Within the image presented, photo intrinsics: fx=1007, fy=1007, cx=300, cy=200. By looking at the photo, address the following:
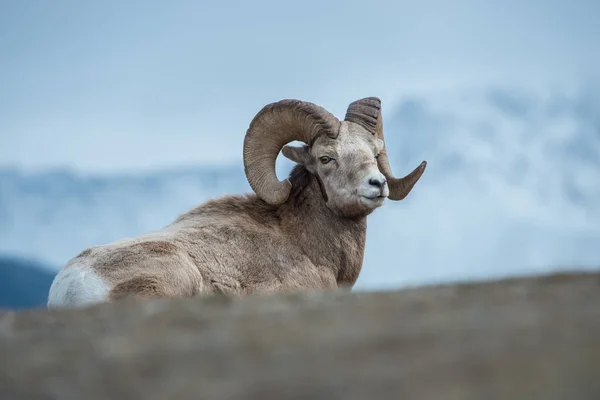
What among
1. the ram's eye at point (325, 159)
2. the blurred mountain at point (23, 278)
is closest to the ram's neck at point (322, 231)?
the ram's eye at point (325, 159)

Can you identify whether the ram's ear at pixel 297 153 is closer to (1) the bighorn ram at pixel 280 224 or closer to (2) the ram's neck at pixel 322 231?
(1) the bighorn ram at pixel 280 224

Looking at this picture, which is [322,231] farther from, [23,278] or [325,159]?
[23,278]

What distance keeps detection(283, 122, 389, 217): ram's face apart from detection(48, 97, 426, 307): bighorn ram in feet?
0.04

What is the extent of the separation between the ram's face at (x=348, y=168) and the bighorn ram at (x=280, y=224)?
0.5 inches

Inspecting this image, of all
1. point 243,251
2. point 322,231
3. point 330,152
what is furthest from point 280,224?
point 330,152

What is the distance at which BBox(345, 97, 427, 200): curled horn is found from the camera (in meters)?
13.4

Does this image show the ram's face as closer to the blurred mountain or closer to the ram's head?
the ram's head

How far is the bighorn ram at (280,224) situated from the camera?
10.7 metres

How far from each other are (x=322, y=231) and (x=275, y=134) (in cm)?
166

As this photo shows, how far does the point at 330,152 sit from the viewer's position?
12.8 meters

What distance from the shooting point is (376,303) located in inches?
232

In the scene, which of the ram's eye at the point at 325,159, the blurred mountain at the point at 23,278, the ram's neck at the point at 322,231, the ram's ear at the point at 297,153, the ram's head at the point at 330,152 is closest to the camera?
the ram's head at the point at 330,152

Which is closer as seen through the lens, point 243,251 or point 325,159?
point 243,251

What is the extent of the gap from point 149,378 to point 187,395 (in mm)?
397
